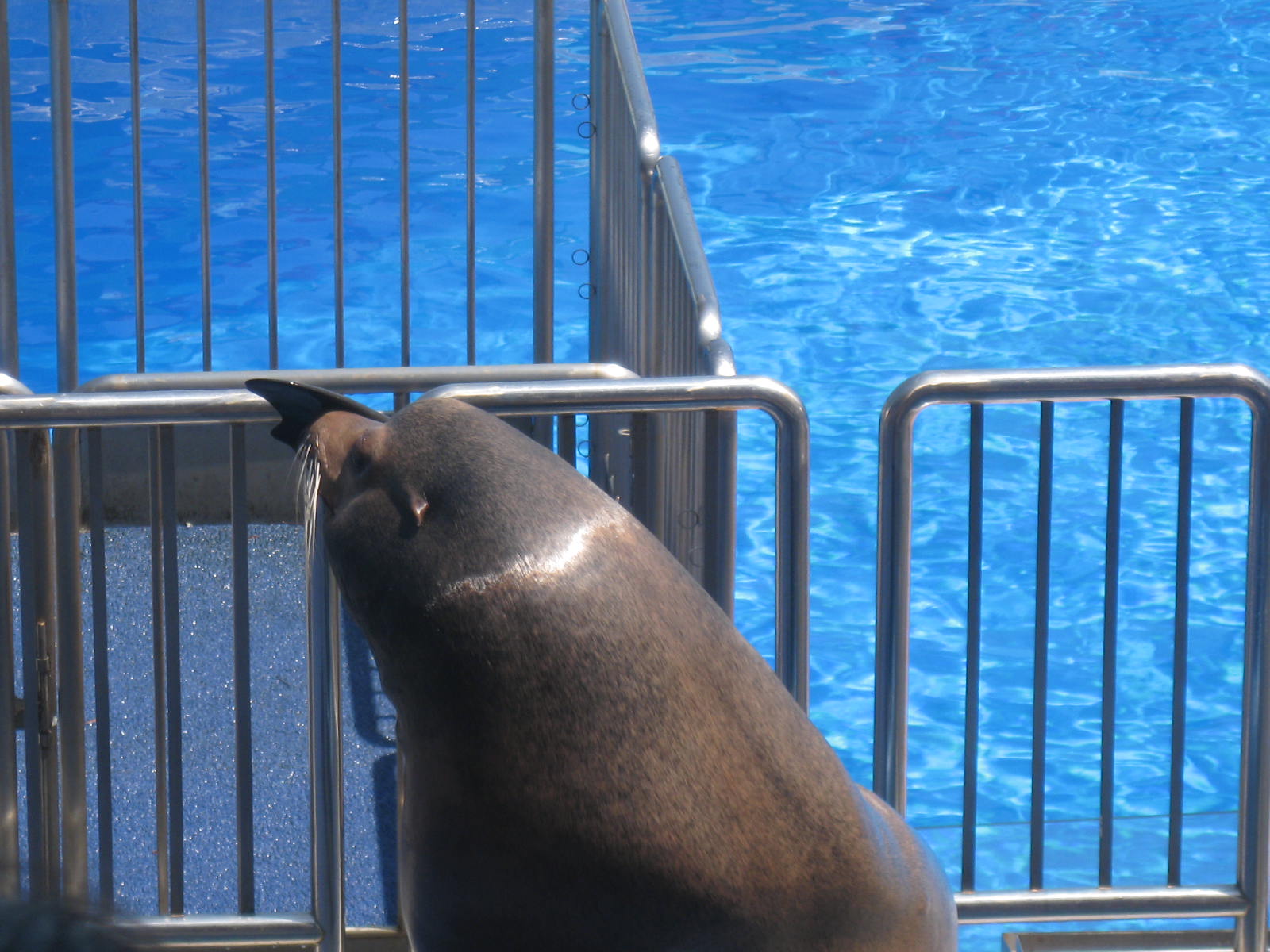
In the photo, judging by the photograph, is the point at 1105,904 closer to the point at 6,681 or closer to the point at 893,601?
the point at 893,601

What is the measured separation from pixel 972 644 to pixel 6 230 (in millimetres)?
2638

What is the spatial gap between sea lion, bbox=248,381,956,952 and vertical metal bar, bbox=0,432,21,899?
1.12 metres

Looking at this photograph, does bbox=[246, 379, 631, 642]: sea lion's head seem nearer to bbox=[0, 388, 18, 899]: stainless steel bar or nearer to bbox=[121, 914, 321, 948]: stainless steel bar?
bbox=[0, 388, 18, 899]: stainless steel bar

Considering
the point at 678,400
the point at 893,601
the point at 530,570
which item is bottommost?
the point at 893,601

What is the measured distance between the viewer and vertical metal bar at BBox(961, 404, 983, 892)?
2.77 m

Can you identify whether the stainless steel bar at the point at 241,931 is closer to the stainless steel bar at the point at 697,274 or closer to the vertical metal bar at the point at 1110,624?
the stainless steel bar at the point at 697,274

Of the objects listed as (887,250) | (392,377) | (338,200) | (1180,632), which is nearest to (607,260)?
(338,200)

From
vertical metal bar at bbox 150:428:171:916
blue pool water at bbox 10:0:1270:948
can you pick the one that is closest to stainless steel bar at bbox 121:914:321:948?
vertical metal bar at bbox 150:428:171:916

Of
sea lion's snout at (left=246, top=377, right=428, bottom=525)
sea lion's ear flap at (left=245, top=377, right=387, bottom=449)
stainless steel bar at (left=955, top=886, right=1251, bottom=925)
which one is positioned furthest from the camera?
stainless steel bar at (left=955, top=886, right=1251, bottom=925)

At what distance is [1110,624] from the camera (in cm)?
279

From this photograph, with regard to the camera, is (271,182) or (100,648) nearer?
(100,648)

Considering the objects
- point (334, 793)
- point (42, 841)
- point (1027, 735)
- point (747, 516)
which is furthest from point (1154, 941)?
point (747, 516)

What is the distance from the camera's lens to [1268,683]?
9.11 feet

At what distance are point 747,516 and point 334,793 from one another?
199 inches
